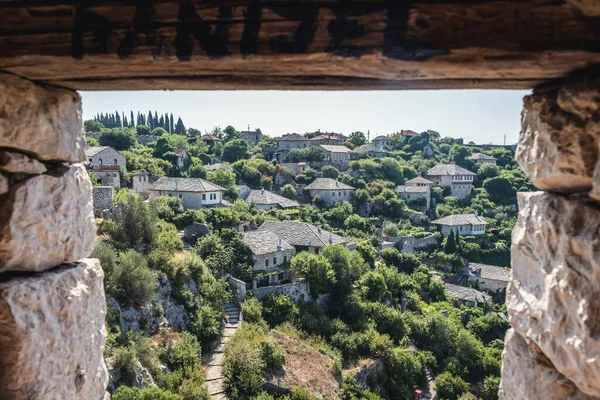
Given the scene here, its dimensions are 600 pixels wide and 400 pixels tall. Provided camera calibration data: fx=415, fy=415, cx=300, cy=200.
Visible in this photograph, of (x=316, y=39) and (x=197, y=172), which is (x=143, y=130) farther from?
(x=316, y=39)

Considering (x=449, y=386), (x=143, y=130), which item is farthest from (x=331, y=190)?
(x=143, y=130)

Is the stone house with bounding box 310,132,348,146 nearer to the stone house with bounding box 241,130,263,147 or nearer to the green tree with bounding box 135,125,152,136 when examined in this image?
the stone house with bounding box 241,130,263,147

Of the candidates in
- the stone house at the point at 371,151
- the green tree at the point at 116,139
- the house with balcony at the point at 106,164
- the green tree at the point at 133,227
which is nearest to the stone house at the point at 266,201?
the house with balcony at the point at 106,164

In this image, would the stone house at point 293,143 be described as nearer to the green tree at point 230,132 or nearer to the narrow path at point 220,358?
the green tree at point 230,132

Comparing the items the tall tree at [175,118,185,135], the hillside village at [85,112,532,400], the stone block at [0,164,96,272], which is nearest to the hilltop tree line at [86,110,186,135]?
the tall tree at [175,118,185,135]

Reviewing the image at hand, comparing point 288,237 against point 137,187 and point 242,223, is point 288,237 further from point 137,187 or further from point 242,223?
point 137,187

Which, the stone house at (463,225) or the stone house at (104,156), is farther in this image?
the stone house at (463,225)

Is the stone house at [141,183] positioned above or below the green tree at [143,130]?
below
